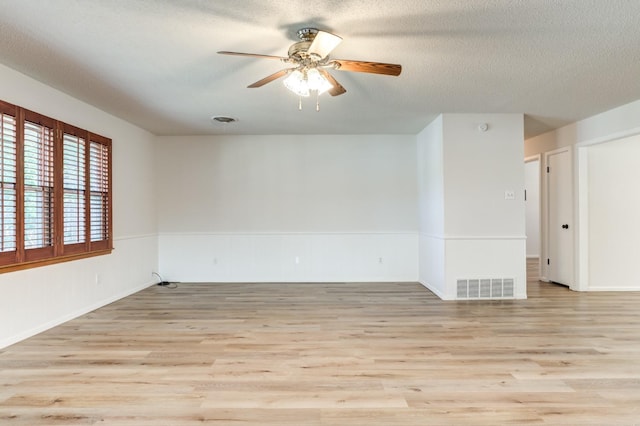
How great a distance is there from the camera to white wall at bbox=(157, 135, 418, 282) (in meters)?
5.89

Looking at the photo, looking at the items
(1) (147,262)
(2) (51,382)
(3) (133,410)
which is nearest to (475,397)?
(3) (133,410)

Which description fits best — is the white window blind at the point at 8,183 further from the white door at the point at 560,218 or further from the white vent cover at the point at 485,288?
the white door at the point at 560,218

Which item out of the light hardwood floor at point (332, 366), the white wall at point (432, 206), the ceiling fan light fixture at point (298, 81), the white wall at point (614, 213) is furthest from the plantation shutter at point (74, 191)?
the white wall at point (614, 213)

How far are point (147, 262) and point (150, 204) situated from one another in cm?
94

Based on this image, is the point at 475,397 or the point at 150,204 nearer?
the point at 475,397

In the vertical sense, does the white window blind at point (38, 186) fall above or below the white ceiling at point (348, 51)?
below

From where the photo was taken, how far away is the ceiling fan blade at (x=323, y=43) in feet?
7.22

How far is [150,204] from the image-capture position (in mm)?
5688

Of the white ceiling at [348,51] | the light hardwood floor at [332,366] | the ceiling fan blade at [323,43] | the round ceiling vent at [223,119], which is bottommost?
the light hardwood floor at [332,366]

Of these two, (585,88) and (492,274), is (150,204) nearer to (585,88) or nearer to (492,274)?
(492,274)

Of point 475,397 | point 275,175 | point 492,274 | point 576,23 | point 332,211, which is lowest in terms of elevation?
point 475,397

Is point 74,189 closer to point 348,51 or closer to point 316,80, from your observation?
point 316,80

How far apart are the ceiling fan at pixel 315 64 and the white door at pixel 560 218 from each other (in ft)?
14.1

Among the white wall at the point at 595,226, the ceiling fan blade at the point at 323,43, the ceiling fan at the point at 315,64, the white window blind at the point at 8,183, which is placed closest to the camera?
the ceiling fan blade at the point at 323,43
